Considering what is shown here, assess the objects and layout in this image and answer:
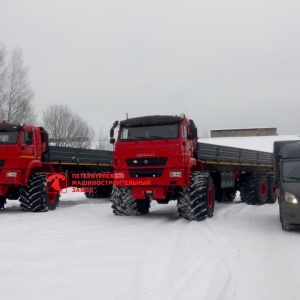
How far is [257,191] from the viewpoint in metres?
16.7

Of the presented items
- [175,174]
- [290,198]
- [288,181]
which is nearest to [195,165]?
[175,174]

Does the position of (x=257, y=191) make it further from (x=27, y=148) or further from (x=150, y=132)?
(x=27, y=148)

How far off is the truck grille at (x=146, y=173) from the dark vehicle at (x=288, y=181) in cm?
298

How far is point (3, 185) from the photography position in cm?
1252

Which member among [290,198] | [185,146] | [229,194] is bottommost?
[229,194]

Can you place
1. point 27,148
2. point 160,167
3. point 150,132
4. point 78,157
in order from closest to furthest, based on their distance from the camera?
point 160,167, point 150,132, point 27,148, point 78,157

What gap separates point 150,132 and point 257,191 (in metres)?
7.57

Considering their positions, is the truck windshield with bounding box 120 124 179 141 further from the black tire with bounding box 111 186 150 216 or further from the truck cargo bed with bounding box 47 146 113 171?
the truck cargo bed with bounding box 47 146 113 171

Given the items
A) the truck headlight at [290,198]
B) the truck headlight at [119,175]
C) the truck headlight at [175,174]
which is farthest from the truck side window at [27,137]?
the truck headlight at [290,198]

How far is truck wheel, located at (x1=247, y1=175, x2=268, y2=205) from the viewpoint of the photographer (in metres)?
16.7

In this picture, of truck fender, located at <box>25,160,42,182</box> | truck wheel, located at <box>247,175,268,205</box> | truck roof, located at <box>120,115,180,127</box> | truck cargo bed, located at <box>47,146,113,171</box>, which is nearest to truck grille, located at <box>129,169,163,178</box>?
truck roof, located at <box>120,115,180,127</box>

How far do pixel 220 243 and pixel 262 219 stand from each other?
412 centimetres

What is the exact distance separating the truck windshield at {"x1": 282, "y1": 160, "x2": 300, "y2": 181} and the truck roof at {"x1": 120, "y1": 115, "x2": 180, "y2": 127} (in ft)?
9.69

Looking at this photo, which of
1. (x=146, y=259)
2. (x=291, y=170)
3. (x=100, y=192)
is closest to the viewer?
(x=146, y=259)
